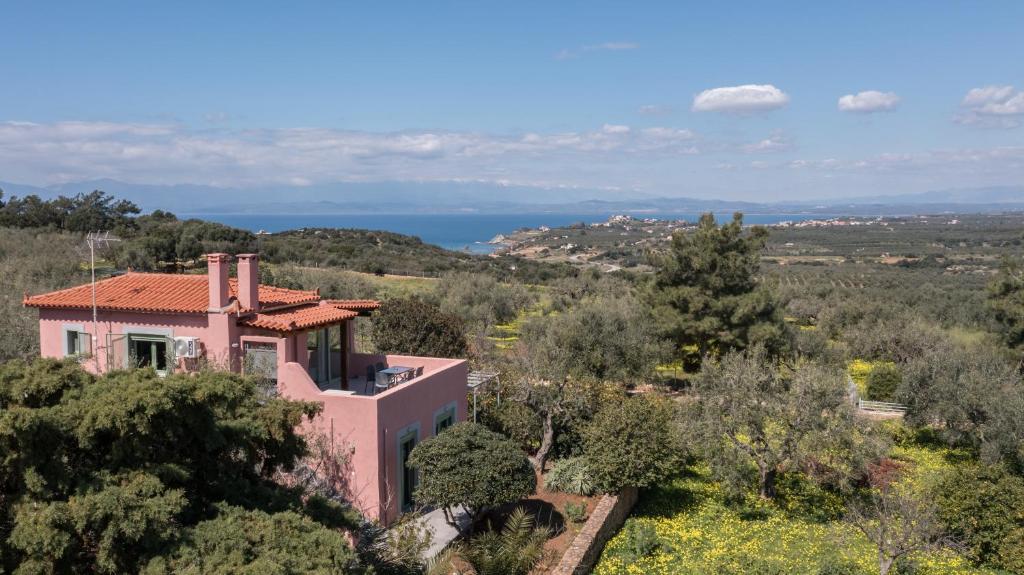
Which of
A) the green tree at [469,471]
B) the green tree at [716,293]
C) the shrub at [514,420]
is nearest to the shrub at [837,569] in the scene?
the green tree at [469,471]

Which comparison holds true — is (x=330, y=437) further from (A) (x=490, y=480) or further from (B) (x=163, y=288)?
(B) (x=163, y=288)

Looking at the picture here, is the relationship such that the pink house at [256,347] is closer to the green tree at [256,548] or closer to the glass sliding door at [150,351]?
the glass sliding door at [150,351]

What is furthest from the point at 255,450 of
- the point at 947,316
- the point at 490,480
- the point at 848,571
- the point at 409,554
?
the point at 947,316

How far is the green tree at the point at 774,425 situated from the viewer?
15.9 metres

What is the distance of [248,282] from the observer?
14.6 m

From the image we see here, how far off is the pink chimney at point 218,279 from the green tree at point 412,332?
28.3 feet

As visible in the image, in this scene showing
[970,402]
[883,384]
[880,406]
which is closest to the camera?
[970,402]

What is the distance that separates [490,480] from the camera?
44.5 ft

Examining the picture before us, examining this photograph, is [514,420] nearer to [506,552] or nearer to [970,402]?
[506,552]

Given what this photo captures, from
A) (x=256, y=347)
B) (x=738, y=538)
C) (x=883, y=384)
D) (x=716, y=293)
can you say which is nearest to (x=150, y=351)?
(x=256, y=347)

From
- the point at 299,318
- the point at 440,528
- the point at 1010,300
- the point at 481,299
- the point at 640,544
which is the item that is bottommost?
the point at 640,544

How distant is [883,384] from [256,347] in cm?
2320

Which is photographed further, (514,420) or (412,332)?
(412,332)

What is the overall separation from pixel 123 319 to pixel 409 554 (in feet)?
29.0
